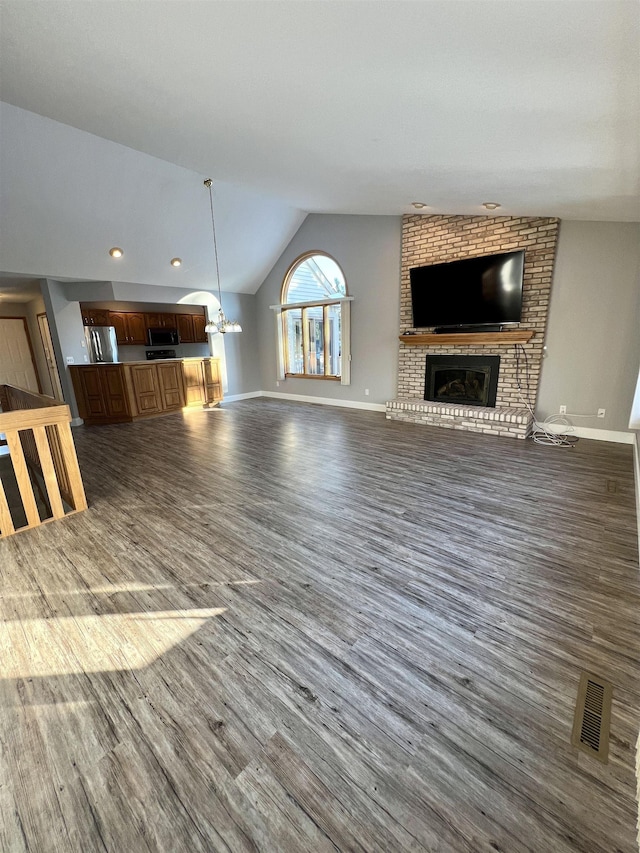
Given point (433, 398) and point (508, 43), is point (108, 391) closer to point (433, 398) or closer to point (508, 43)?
point (433, 398)

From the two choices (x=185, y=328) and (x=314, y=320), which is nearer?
(x=314, y=320)

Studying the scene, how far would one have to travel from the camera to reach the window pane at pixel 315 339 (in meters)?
7.69

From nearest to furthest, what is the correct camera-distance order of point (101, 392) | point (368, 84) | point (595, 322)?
point (368, 84) < point (595, 322) < point (101, 392)

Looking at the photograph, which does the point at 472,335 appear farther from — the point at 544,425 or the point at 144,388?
the point at 144,388

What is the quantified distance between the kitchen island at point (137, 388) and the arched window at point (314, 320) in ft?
6.33

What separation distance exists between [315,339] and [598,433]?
5282 millimetres

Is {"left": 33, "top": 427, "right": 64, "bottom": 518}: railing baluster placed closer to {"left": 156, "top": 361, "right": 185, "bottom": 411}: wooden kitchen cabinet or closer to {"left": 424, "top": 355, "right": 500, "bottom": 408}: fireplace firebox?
{"left": 156, "top": 361, "right": 185, "bottom": 411}: wooden kitchen cabinet

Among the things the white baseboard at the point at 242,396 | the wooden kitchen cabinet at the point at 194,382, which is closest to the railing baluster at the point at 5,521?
the wooden kitchen cabinet at the point at 194,382

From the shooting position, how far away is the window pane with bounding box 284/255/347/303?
7230 mm

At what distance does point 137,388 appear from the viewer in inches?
268

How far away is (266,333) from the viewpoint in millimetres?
8734

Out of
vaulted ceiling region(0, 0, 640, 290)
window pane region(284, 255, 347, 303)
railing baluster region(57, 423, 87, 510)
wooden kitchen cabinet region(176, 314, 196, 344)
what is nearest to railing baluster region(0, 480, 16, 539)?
railing baluster region(57, 423, 87, 510)

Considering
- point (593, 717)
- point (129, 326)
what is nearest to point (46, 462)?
point (593, 717)

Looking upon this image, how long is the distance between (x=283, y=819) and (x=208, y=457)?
3.78 m
